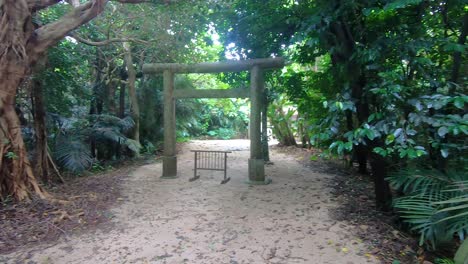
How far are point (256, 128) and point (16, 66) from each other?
4424mm

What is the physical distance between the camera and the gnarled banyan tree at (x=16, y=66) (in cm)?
492

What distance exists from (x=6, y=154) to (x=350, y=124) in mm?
6094

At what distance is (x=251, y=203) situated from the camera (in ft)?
19.0

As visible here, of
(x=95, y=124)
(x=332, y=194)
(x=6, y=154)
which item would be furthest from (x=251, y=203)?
A: (x=95, y=124)

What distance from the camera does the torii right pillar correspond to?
23.1 feet

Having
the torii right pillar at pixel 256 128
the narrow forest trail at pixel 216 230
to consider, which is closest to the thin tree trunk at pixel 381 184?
the narrow forest trail at pixel 216 230

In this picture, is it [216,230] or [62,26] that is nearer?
[216,230]

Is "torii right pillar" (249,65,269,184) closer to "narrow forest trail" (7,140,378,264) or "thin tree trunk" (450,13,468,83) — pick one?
"narrow forest trail" (7,140,378,264)

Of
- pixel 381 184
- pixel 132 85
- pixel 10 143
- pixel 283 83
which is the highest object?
pixel 132 85

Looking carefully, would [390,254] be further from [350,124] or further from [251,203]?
[350,124]

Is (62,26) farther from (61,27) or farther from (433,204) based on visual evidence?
(433,204)

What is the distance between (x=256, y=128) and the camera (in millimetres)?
7207

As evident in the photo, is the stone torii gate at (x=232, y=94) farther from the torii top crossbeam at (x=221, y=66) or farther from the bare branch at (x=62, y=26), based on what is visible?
the bare branch at (x=62, y=26)

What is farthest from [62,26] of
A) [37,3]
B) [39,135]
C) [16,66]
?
[39,135]
